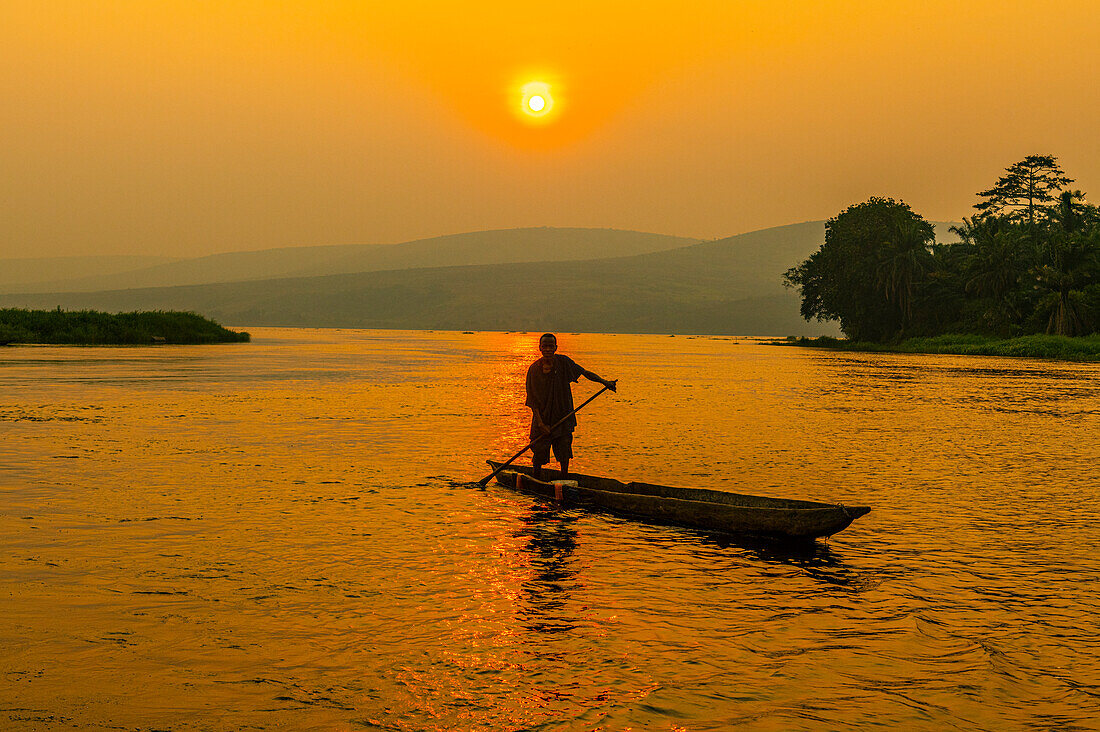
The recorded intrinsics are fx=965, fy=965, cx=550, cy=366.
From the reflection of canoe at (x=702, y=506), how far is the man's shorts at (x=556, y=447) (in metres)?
0.32

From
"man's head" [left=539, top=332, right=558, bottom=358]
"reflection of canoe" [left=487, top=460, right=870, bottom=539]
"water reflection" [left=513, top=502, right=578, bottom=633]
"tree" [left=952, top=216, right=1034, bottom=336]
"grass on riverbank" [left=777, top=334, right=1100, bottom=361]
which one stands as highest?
"tree" [left=952, top=216, right=1034, bottom=336]

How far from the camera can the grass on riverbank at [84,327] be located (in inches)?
2879

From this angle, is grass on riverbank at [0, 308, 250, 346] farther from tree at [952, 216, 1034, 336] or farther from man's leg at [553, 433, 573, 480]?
tree at [952, 216, 1034, 336]

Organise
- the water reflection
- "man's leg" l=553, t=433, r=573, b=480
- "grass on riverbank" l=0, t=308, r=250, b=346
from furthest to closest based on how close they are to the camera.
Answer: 1. "grass on riverbank" l=0, t=308, r=250, b=346
2. "man's leg" l=553, t=433, r=573, b=480
3. the water reflection

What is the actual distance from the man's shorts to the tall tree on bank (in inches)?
3513

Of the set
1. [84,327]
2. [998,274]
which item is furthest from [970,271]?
[84,327]

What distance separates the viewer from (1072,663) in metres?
7.51

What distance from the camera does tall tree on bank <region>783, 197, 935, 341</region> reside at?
98.3 metres

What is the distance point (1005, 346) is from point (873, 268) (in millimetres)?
19289

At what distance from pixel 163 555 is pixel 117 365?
45.0 metres

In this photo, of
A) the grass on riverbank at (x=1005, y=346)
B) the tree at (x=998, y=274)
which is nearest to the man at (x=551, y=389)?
the grass on riverbank at (x=1005, y=346)

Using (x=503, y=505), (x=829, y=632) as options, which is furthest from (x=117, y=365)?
(x=829, y=632)

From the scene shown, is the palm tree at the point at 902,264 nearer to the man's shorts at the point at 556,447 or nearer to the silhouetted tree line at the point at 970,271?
the silhouetted tree line at the point at 970,271

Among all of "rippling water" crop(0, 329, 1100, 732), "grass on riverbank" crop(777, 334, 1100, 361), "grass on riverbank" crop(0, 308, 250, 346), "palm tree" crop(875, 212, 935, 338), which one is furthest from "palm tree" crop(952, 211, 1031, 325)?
"grass on riverbank" crop(0, 308, 250, 346)
